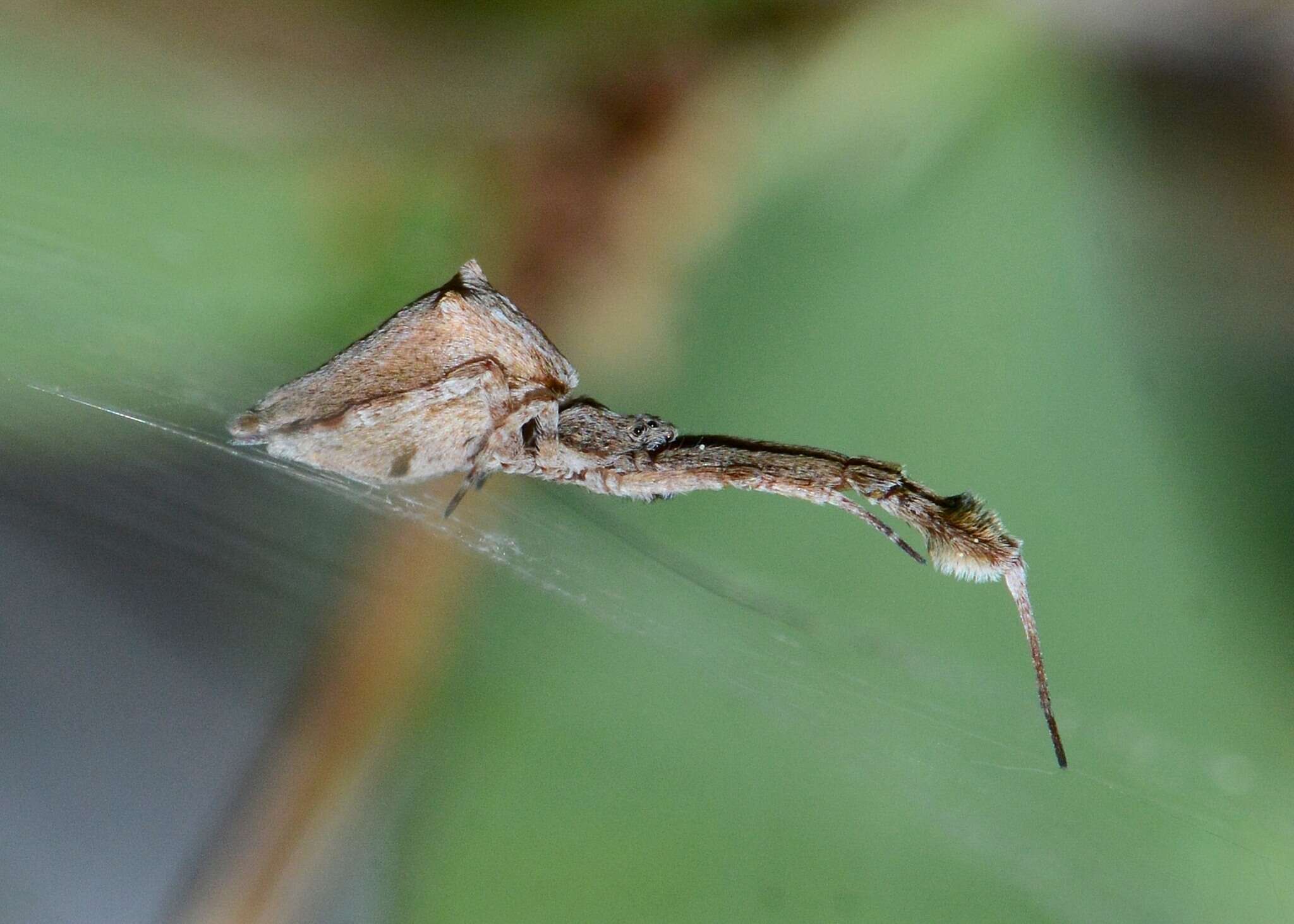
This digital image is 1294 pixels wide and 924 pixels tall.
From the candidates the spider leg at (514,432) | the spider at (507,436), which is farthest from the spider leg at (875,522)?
the spider leg at (514,432)

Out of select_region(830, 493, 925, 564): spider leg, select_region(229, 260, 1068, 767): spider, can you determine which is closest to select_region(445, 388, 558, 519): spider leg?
select_region(229, 260, 1068, 767): spider

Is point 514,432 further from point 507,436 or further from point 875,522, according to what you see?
point 875,522

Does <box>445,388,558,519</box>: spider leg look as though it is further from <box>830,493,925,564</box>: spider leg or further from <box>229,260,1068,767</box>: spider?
<box>830,493,925,564</box>: spider leg

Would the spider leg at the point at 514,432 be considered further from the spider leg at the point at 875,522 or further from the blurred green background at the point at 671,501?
the spider leg at the point at 875,522

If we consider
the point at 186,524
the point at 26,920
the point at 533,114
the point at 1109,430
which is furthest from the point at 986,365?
the point at 26,920

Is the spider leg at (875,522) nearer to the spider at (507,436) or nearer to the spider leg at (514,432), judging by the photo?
the spider at (507,436)
